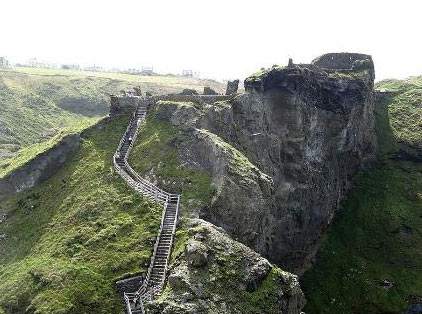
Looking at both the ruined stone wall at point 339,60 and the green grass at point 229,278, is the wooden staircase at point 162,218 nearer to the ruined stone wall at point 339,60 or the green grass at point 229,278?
the green grass at point 229,278

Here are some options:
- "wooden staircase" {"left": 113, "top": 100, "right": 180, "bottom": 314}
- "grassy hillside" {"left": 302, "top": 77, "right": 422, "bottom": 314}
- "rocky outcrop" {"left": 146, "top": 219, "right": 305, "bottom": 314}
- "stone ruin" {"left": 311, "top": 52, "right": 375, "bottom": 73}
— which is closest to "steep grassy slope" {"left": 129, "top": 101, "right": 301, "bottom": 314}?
"rocky outcrop" {"left": 146, "top": 219, "right": 305, "bottom": 314}

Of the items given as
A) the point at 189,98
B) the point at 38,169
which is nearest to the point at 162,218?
the point at 38,169

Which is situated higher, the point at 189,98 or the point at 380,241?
the point at 189,98

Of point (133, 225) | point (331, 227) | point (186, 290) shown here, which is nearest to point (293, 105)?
point (331, 227)

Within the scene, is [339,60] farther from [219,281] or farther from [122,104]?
[219,281]

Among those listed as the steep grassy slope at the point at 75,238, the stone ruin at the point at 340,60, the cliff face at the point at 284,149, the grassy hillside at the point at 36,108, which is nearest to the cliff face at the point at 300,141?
the cliff face at the point at 284,149

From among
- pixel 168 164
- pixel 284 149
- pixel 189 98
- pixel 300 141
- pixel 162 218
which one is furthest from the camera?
Answer: pixel 300 141
